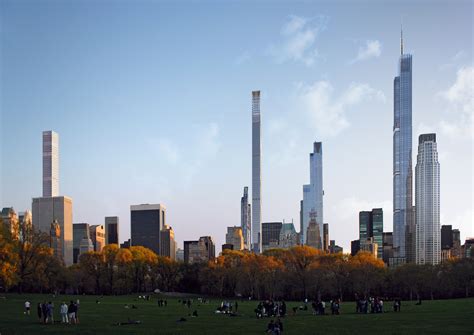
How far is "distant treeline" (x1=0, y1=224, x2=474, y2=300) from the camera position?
96938 millimetres

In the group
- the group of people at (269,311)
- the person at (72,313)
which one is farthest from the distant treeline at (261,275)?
the group of people at (269,311)

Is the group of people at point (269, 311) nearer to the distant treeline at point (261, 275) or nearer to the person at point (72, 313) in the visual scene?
the person at point (72, 313)

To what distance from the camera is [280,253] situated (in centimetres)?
12156

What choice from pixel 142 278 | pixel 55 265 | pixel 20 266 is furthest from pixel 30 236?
pixel 142 278

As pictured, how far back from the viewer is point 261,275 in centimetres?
10406

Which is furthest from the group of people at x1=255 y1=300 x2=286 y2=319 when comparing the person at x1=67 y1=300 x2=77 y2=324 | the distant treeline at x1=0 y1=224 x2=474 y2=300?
the distant treeline at x1=0 y1=224 x2=474 y2=300

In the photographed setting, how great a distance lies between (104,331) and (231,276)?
77571mm

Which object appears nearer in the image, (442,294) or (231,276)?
(442,294)

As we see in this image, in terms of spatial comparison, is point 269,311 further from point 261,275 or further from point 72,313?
point 261,275

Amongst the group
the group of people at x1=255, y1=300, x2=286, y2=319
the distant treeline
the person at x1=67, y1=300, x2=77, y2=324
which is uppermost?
the person at x1=67, y1=300, x2=77, y2=324

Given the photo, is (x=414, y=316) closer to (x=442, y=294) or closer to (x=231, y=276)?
(x=442, y=294)

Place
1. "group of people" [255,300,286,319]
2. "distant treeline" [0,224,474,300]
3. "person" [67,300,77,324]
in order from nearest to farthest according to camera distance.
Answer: "person" [67,300,77,324]
"group of people" [255,300,286,319]
"distant treeline" [0,224,474,300]

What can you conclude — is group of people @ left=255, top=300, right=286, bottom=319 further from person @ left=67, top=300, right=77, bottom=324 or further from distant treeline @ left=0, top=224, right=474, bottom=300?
distant treeline @ left=0, top=224, right=474, bottom=300

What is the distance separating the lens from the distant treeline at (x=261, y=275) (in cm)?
9694
